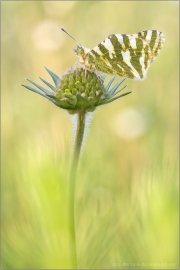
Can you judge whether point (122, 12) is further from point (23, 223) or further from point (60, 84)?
point (23, 223)

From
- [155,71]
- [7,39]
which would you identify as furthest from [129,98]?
[7,39]

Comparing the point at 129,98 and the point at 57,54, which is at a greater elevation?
the point at 57,54

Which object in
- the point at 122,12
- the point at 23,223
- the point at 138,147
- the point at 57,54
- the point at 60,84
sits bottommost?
the point at 138,147

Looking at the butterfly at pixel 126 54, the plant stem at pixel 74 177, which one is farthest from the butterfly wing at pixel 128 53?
the plant stem at pixel 74 177

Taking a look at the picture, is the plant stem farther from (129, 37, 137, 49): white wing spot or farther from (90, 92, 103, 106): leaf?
(129, 37, 137, 49): white wing spot

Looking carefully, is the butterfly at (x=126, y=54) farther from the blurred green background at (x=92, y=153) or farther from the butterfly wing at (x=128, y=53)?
the blurred green background at (x=92, y=153)

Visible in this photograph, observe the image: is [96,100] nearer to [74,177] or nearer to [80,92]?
[80,92]
